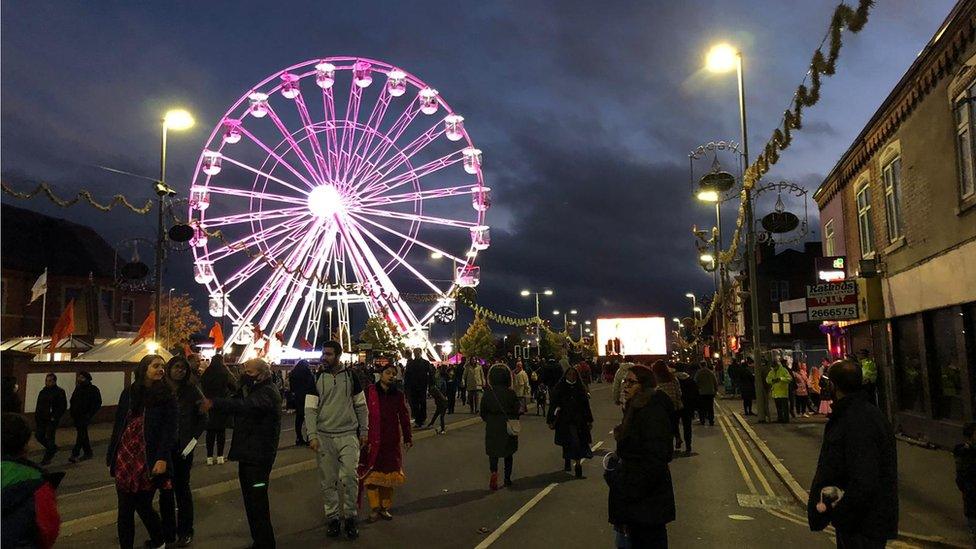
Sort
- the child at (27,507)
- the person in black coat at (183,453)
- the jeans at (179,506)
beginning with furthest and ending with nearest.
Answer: the person in black coat at (183,453) → the jeans at (179,506) → the child at (27,507)

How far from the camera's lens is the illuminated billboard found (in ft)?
154

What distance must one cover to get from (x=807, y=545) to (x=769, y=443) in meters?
8.41

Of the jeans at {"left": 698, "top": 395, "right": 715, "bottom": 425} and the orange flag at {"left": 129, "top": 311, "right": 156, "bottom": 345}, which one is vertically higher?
the orange flag at {"left": 129, "top": 311, "right": 156, "bottom": 345}

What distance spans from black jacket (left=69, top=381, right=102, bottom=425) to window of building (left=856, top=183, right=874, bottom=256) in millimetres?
17368

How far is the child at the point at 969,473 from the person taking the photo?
6.64m

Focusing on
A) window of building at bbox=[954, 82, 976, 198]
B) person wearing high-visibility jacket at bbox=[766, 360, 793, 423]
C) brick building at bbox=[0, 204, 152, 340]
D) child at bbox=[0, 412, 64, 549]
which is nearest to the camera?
child at bbox=[0, 412, 64, 549]

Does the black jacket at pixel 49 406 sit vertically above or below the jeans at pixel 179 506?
above

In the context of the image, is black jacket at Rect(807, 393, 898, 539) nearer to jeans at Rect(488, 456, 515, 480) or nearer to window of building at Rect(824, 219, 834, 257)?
jeans at Rect(488, 456, 515, 480)

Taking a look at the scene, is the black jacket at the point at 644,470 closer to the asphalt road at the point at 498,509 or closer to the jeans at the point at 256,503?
the asphalt road at the point at 498,509

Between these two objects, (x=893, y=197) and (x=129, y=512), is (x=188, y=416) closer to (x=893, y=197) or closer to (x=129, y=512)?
(x=129, y=512)

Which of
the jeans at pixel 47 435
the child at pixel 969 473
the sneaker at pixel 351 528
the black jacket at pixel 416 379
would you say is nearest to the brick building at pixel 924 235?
the child at pixel 969 473

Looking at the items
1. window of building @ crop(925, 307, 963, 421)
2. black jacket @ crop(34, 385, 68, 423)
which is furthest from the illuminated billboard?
black jacket @ crop(34, 385, 68, 423)

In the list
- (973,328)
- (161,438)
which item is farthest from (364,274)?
(161,438)

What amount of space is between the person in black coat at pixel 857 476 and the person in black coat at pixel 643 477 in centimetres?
94
